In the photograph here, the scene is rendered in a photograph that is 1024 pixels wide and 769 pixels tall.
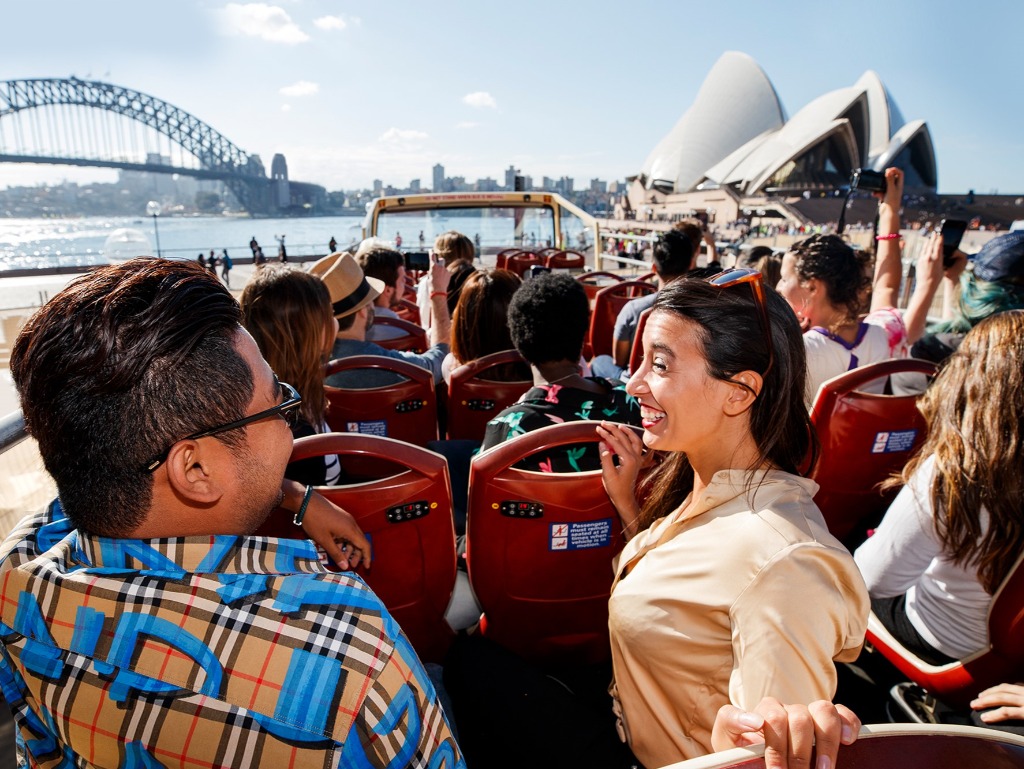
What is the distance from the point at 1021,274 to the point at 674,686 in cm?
274

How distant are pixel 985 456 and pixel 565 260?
26.9 ft

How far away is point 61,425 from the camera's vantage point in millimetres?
882

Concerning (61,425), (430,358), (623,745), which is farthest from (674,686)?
(430,358)

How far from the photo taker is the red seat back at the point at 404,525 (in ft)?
5.02

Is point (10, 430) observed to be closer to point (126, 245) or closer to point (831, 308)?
point (831, 308)

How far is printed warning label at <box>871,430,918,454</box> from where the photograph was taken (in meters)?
2.32

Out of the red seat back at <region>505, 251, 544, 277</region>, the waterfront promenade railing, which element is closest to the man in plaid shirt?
the waterfront promenade railing

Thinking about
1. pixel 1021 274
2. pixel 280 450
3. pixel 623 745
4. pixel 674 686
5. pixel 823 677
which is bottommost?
pixel 623 745

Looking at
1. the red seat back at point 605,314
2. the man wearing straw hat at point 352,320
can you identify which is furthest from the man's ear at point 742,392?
the red seat back at point 605,314

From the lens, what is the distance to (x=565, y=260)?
948cm

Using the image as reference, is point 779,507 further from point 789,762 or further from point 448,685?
point 448,685

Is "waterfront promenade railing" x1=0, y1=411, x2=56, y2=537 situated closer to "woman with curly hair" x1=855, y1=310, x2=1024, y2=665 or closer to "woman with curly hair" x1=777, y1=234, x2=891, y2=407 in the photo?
"woman with curly hair" x1=855, y1=310, x2=1024, y2=665

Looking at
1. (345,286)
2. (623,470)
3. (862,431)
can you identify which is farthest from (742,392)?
(345,286)

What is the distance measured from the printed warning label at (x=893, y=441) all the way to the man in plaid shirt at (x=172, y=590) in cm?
211
